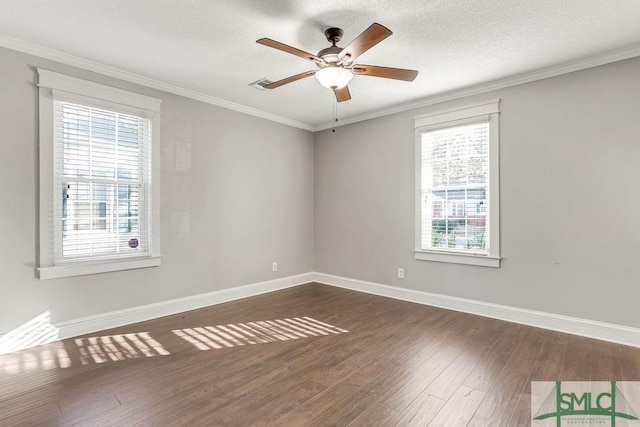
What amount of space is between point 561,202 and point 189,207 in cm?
425

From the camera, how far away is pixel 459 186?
13.5ft

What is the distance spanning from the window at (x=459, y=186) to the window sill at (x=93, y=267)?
3.43 m

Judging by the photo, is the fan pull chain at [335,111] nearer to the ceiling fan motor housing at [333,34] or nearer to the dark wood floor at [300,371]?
the ceiling fan motor housing at [333,34]

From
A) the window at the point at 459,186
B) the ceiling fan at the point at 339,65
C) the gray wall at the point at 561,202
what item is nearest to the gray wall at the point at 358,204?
the gray wall at the point at 561,202

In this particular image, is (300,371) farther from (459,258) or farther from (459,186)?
(459,186)

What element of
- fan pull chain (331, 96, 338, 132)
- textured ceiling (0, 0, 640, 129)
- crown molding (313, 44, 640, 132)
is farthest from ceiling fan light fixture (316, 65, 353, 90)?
crown molding (313, 44, 640, 132)

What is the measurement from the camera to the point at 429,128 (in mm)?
4328

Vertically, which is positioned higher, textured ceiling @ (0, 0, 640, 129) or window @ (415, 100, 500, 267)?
textured ceiling @ (0, 0, 640, 129)

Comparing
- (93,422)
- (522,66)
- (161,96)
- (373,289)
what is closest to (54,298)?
(93,422)

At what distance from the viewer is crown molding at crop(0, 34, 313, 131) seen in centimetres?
291

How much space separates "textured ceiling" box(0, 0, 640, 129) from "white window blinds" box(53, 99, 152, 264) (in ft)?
2.00

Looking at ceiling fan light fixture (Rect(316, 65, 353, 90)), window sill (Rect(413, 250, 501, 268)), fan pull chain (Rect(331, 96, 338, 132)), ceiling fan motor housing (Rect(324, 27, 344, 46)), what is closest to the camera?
ceiling fan light fixture (Rect(316, 65, 353, 90))

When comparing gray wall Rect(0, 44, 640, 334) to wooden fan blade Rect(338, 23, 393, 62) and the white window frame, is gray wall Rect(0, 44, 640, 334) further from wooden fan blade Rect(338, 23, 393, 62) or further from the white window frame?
wooden fan blade Rect(338, 23, 393, 62)

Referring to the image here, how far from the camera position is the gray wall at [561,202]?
304 cm
